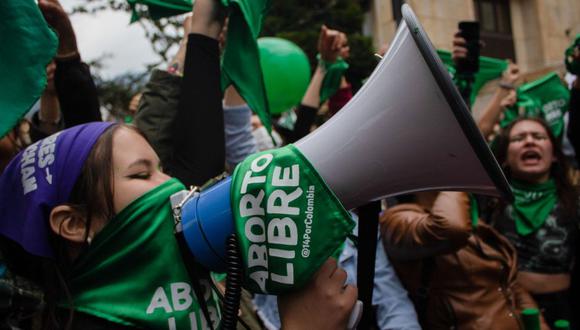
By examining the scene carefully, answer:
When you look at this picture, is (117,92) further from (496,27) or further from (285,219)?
(496,27)

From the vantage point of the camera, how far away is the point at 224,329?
3.67 ft

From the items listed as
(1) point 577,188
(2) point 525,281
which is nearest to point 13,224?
(2) point 525,281

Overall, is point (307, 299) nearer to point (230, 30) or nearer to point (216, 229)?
point (216, 229)

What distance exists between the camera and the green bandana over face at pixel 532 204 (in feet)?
9.18

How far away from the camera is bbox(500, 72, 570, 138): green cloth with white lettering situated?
368cm

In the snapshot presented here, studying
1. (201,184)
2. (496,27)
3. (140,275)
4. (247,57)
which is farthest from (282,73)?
(496,27)

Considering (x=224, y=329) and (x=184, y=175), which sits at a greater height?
(x=184, y=175)

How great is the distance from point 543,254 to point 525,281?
0.16 metres

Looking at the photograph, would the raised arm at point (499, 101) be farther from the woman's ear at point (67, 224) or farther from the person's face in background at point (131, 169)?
the woman's ear at point (67, 224)

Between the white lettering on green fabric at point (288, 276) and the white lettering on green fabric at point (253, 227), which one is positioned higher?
the white lettering on green fabric at point (253, 227)

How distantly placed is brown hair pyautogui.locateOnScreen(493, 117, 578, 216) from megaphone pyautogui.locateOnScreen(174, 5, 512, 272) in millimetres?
1980

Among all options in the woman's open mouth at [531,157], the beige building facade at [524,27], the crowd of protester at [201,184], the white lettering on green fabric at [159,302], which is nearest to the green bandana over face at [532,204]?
the crowd of protester at [201,184]

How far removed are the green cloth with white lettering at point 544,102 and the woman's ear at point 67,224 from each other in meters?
3.07

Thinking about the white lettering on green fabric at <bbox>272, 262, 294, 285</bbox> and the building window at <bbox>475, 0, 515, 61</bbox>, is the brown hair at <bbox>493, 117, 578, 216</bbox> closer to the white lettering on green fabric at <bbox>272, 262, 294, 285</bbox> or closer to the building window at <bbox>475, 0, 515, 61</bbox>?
the white lettering on green fabric at <bbox>272, 262, 294, 285</bbox>
